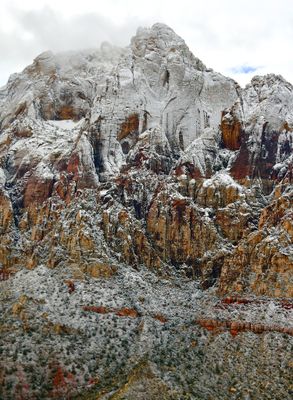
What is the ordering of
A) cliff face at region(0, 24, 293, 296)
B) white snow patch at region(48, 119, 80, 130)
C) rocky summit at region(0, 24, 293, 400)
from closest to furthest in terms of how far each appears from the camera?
rocky summit at region(0, 24, 293, 400), cliff face at region(0, 24, 293, 296), white snow patch at region(48, 119, 80, 130)

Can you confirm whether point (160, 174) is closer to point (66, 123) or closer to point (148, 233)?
point (148, 233)

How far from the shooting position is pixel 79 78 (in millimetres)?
191250

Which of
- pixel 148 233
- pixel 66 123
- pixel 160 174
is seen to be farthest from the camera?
pixel 66 123

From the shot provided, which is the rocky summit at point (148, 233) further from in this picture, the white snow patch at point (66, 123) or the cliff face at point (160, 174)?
the white snow patch at point (66, 123)

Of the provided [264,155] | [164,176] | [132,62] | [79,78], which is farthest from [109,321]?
[79,78]

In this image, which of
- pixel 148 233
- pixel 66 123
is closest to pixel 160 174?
pixel 148 233

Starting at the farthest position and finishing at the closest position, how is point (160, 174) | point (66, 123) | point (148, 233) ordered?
point (66, 123)
point (160, 174)
point (148, 233)

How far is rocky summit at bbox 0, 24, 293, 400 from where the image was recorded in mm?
108312

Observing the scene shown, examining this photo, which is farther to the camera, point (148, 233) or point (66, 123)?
point (66, 123)

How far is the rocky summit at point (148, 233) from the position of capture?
355 feet

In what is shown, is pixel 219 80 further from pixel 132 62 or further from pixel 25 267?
pixel 25 267

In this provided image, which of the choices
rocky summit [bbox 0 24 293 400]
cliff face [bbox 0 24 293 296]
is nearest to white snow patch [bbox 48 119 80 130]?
cliff face [bbox 0 24 293 296]

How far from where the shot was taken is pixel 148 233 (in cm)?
14350

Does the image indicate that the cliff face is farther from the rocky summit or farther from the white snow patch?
the white snow patch
